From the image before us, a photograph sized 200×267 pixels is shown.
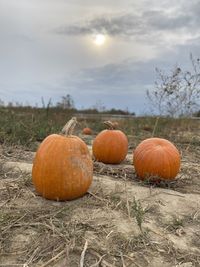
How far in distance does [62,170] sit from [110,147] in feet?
6.41

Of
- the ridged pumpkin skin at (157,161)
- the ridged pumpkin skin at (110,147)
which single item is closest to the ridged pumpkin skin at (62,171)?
the ridged pumpkin skin at (157,161)

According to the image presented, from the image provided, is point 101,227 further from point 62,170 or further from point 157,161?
point 157,161

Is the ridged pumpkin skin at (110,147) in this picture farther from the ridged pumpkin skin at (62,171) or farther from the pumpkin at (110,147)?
the ridged pumpkin skin at (62,171)

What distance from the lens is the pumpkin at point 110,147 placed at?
590cm

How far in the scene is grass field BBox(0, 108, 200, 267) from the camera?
3.13 metres

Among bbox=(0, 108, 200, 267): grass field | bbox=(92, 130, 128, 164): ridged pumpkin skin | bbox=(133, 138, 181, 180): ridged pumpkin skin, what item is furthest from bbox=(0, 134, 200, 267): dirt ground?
bbox=(92, 130, 128, 164): ridged pumpkin skin

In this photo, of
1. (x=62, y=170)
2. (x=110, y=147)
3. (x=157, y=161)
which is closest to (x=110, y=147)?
(x=110, y=147)

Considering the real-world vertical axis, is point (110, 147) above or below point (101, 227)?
above

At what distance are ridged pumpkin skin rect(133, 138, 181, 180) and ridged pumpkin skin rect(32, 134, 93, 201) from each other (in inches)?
40.0

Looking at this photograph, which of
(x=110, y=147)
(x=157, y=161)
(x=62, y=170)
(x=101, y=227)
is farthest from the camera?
(x=110, y=147)

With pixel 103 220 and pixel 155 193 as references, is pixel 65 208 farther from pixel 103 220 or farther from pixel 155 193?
pixel 155 193

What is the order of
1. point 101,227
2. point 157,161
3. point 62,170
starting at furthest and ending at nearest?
point 157,161
point 62,170
point 101,227

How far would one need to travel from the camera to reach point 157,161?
4.95 m

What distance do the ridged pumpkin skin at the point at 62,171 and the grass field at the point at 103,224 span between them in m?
0.09
